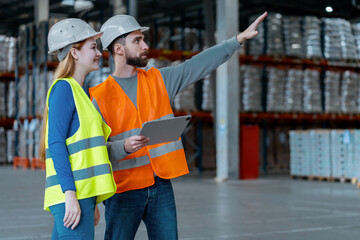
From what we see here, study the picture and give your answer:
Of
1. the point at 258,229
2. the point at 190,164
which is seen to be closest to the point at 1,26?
the point at 190,164

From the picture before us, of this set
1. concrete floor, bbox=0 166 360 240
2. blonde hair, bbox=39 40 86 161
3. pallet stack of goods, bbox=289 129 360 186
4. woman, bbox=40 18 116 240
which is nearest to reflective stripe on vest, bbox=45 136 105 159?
woman, bbox=40 18 116 240

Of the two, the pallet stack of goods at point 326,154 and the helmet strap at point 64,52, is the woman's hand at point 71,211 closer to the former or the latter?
the helmet strap at point 64,52

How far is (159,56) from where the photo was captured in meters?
15.9

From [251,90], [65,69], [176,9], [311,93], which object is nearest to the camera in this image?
[65,69]

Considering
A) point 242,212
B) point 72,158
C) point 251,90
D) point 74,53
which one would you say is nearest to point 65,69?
point 74,53

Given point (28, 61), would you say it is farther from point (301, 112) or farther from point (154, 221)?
point (154, 221)

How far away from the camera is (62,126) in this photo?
2477mm

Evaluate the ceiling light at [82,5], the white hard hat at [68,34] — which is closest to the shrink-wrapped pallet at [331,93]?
the ceiling light at [82,5]

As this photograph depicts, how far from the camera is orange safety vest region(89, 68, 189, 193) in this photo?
9.39ft

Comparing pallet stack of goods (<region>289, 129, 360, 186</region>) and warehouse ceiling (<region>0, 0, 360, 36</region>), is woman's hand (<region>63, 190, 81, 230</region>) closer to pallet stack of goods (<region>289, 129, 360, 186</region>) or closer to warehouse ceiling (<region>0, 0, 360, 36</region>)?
pallet stack of goods (<region>289, 129, 360, 186</region>)

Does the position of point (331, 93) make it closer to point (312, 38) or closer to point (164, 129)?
point (312, 38)

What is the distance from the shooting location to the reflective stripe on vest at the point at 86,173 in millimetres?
2475

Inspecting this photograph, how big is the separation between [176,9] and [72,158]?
74.1ft

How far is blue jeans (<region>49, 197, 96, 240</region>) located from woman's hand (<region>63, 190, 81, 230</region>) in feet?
0.10
